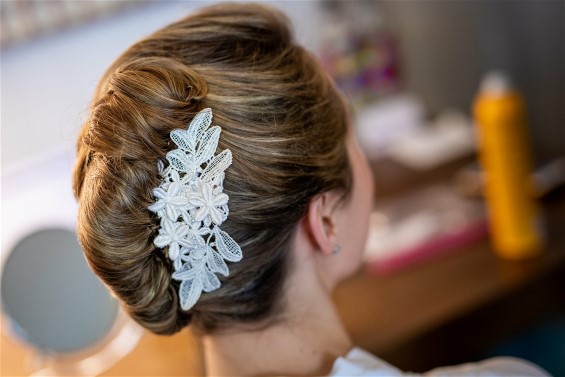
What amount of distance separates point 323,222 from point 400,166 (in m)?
0.90

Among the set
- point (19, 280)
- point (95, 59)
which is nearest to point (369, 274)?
point (19, 280)

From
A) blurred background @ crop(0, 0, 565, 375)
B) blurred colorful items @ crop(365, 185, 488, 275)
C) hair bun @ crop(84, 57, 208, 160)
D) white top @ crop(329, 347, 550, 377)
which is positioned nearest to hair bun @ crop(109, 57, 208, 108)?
hair bun @ crop(84, 57, 208, 160)

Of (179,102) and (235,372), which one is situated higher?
(179,102)

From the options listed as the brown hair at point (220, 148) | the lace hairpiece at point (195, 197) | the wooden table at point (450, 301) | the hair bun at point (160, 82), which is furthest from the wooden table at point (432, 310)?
the hair bun at point (160, 82)

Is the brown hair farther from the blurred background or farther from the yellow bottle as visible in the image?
the yellow bottle

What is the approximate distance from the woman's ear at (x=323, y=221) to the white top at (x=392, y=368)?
0.46 feet

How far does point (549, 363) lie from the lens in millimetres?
1459

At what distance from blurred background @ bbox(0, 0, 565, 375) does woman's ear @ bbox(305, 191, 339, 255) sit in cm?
30

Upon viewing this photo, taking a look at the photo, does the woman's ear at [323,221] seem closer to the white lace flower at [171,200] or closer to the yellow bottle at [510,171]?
the white lace flower at [171,200]

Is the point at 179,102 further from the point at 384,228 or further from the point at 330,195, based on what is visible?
the point at 384,228

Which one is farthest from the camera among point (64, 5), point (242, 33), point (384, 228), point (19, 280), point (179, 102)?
point (64, 5)

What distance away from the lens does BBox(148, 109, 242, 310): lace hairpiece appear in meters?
0.76

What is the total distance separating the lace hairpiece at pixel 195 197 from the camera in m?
0.76

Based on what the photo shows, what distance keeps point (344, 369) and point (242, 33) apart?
0.44 metres
